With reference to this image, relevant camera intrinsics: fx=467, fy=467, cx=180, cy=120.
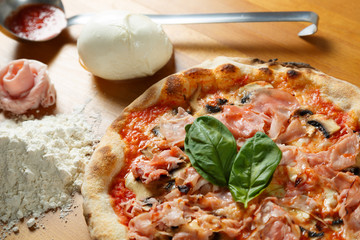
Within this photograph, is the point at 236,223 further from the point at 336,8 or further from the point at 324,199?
the point at 336,8

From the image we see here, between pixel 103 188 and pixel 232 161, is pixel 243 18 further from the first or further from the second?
pixel 103 188

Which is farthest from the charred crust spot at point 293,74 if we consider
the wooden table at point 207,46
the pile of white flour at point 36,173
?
the pile of white flour at point 36,173

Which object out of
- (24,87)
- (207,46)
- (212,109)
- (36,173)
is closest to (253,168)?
(212,109)

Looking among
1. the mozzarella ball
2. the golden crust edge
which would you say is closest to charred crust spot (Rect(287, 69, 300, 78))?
the mozzarella ball

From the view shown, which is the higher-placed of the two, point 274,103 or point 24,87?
point 274,103

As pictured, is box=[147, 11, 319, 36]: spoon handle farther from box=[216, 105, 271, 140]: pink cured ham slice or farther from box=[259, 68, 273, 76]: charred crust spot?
box=[216, 105, 271, 140]: pink cured ham slice

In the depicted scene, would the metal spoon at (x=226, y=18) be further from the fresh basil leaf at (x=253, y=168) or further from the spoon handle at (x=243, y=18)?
the fresh basil leaf at (x=253, y=168)

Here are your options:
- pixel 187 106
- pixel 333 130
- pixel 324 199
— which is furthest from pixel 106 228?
pixel 333 130
